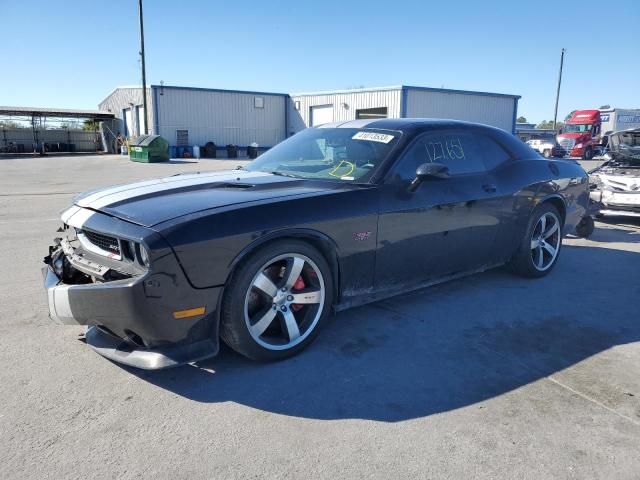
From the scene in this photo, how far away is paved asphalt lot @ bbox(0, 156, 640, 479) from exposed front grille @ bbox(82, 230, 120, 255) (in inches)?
29.9

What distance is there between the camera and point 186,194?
337 cm

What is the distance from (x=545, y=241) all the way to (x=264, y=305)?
345 cm

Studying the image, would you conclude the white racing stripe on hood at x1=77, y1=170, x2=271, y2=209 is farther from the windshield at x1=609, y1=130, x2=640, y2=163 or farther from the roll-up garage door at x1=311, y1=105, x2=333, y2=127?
the roll-up garage door at x1=311, y1=105, x2=333, y2=127

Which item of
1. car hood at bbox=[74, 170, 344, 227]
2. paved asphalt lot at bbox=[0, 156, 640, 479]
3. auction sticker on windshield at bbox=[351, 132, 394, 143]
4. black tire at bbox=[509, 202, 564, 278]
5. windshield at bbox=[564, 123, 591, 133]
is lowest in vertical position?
paved asphalt lot at bbox=[0, 156, 640, 479]

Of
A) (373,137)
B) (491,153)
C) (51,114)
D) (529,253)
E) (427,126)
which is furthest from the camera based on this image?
(51,114)

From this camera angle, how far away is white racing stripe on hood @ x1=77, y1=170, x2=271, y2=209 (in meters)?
3.35

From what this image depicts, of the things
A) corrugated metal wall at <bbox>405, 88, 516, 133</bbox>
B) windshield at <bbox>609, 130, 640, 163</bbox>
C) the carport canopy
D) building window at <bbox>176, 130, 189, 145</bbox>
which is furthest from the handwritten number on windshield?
the carport canopy

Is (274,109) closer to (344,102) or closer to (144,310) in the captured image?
(344,102)

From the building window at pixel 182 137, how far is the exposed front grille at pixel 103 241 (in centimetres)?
3076

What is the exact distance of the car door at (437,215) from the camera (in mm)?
3733

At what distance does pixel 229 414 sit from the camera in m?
2.69

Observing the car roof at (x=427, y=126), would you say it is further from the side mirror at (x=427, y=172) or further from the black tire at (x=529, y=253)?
the black tire at (x=529, y=253)

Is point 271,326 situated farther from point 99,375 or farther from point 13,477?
point 13,477

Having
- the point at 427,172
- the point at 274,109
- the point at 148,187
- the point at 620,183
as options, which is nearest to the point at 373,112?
the point at 274,109
